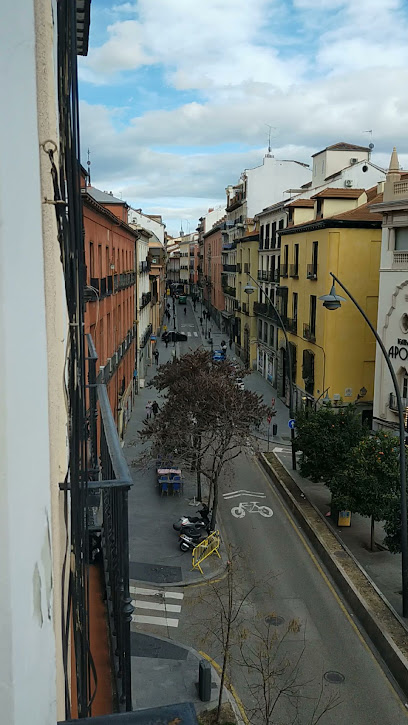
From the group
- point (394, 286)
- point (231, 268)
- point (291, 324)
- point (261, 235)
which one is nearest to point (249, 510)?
point (394, 286)

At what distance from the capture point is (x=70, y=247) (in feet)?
10.9

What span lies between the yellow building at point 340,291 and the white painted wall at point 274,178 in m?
23.3

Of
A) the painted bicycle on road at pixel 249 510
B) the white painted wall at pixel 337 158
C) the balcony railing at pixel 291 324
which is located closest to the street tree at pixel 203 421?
the painted bicycle on road at pixel 249 510

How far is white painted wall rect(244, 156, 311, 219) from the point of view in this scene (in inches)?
2232

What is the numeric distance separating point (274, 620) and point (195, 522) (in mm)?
5144

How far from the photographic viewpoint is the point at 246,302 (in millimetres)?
55469

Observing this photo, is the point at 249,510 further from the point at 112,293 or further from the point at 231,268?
the point at 231,268

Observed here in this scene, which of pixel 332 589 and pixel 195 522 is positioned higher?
pixel 195 522

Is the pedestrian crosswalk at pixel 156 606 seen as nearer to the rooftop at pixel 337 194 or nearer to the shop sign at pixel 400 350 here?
the shop sign at pixel 400 350

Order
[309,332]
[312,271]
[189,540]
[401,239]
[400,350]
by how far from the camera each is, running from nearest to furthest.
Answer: [189,540] < [401,239] < [400,350] < [312,271] < [309,332]

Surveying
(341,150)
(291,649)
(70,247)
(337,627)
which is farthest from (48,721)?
(341,150)

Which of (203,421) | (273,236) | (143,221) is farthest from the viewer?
(143,221)

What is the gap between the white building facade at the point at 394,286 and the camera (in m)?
25.5

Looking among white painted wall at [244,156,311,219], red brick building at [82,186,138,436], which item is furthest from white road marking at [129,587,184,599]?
white painted wall at [244,156,311,219]
